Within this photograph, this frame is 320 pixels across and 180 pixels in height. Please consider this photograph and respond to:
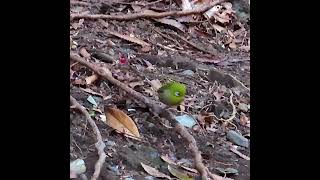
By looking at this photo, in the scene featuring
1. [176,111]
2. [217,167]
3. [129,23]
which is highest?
[129,23]

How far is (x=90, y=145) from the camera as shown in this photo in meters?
1.72

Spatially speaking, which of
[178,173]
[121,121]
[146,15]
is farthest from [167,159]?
[146,15]

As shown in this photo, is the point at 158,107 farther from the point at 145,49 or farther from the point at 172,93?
the point at 145,49

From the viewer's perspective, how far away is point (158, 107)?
1.79 m

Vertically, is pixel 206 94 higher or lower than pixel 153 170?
higher

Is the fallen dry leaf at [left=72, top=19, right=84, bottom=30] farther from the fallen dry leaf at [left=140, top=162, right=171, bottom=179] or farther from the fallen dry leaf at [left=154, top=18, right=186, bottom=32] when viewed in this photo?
the fallen dry leaf at [left=140, top=162, right=171, bottom=179]

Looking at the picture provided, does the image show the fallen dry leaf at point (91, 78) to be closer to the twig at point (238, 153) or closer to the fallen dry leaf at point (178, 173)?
the fallen dry leaf at point (178, 173)

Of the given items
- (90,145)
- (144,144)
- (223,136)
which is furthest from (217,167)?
(90,145)

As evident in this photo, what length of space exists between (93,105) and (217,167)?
0.35m

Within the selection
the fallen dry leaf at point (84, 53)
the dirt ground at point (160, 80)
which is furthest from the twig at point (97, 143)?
the fallen dry leaf at point (84, 53)

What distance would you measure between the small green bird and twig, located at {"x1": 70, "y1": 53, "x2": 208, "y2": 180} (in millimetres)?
23

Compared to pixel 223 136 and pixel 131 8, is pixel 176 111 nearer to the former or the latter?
pixel 223 136

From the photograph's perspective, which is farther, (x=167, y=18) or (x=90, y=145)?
(x=167, y=18)

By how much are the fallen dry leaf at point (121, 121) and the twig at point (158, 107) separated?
0.06 meters
